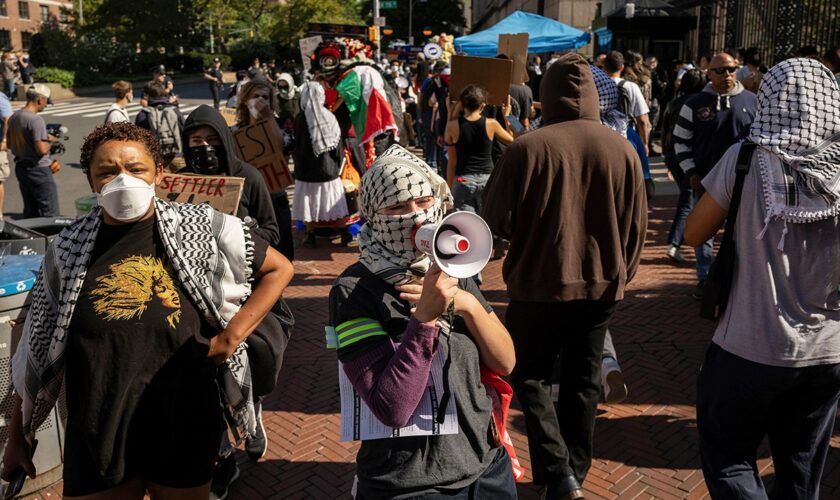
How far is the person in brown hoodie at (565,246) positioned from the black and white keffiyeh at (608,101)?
2.71 meters

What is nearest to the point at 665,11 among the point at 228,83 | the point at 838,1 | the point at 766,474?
the point at 838,1

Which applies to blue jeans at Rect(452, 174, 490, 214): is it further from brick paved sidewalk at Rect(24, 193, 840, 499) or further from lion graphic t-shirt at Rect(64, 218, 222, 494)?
lion graphic t-shirt at Rect(64, 218, 222, 494)

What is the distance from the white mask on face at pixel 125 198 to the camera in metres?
2.36

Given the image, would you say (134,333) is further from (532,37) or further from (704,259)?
(532,37)

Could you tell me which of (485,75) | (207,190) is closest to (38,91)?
(485,75)

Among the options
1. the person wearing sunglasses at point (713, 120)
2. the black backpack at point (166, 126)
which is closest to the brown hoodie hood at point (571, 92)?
the person wearing sunglasses at point (713, 120)

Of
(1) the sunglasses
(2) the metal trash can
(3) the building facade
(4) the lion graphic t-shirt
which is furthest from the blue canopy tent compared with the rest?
(3) the building facade

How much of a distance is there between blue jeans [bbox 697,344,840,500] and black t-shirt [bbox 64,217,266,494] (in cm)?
181

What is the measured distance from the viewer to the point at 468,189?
6891 millimetres

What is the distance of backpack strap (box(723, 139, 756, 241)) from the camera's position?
2.63 metres

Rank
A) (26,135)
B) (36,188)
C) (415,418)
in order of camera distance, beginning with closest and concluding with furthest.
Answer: (415,418), (26,135), (36,188)

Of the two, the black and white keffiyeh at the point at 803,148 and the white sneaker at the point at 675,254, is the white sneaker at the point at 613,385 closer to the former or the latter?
the black and white keffiyeh at the point at 803,148

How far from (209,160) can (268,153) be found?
172cm

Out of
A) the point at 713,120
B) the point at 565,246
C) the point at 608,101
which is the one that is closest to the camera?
the point at 565,246
